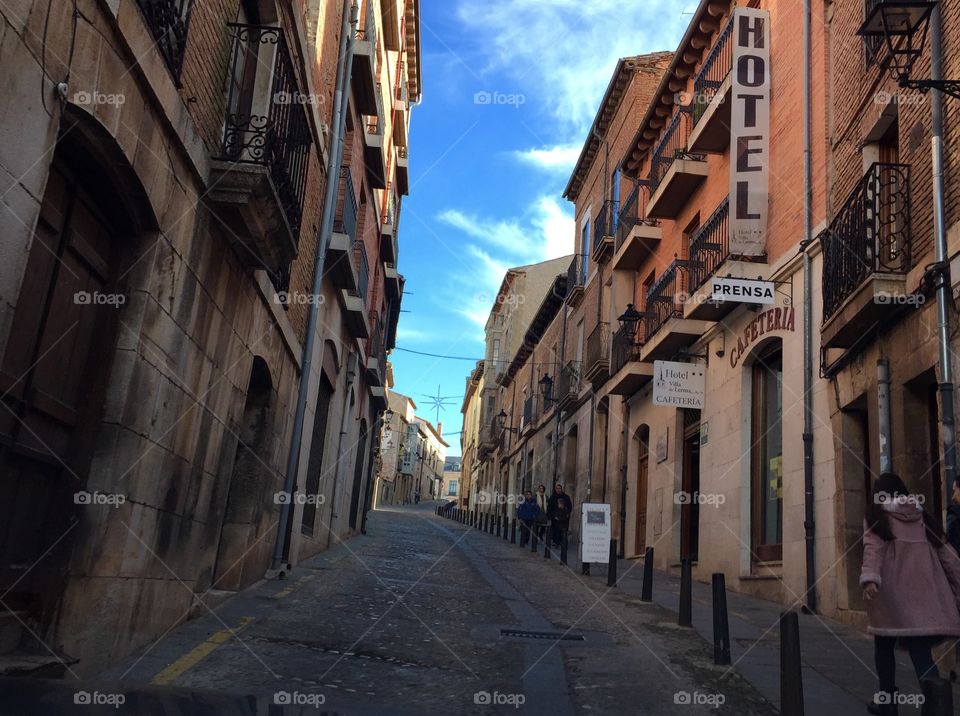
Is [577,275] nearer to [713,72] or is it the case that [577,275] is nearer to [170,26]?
[713,72]

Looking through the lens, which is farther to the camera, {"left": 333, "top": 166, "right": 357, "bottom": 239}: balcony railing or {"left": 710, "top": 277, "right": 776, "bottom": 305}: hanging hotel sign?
{"left": 333, "top": 166, "right": 357, "bottom": 239}: balcony railing

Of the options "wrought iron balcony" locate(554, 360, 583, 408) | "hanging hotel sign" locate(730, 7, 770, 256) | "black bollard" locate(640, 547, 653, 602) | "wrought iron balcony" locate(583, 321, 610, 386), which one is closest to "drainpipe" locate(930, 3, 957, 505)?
"black bollard" locate(640, 547, 653, 602)

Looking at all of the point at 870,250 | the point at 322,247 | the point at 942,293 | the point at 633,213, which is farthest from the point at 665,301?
the point at 942,293

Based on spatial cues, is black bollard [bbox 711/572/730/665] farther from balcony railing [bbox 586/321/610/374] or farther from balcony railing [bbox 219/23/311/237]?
balcony railing [bbox 586/321/610/374]

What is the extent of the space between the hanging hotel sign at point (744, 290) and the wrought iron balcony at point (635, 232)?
681cm

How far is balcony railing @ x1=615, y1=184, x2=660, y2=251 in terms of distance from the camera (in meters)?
19.0

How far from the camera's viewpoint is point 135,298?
219 inches

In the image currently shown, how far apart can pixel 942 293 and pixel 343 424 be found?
12.4 metres

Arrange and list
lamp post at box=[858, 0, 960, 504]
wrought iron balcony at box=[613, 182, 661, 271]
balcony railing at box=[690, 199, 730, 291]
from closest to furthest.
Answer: lamp post at box=[858, 0, 960, 504] → balcony railing at box=[690, 199, 730, 291] → wrought iron balcony at box=[613, 182, 661, 271]

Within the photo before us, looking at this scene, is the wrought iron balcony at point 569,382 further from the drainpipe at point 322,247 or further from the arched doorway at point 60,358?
the arched doorway at point 60,358

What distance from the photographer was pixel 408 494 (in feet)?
303

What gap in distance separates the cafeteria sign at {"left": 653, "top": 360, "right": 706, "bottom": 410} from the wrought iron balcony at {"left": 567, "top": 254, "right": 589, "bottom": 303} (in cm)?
1143

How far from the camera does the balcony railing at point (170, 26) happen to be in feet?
17.3

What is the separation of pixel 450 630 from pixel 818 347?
19.1 feet
